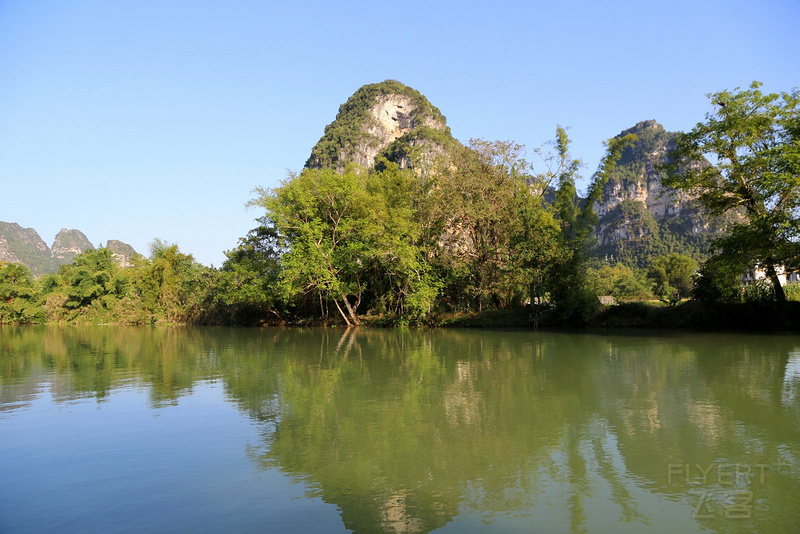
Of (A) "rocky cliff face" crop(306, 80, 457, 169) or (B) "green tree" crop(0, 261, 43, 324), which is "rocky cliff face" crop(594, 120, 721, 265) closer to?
(A) "rocky cliff face" crop(306, 80, 457, 169)

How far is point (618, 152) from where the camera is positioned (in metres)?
29.5

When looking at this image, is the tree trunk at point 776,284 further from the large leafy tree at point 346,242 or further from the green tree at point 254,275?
the green tree at point 254,275

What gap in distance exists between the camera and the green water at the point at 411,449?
4.66 metres

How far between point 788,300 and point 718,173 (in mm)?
5684

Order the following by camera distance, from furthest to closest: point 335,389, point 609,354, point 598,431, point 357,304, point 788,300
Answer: point 357,304, point 788,300, point 609,354, point 335,389, point 598,431

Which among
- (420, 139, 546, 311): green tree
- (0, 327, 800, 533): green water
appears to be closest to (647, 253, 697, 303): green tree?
(420, 139, 546, 311): green tree

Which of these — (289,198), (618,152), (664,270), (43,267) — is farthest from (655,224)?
(43,267)

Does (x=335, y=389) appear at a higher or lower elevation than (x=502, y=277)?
lower

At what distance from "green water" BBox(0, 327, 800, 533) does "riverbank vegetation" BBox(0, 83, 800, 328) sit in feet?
31.7

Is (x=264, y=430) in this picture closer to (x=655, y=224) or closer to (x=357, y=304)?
(x=357, y=304)

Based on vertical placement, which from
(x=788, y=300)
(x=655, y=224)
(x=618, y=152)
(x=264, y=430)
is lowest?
(x=264, y=430)

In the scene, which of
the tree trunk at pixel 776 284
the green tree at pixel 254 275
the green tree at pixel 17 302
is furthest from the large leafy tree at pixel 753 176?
the green tree at pixel 17 302

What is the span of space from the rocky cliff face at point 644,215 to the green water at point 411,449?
303 ft

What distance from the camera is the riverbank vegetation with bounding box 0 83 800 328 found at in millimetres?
20797
